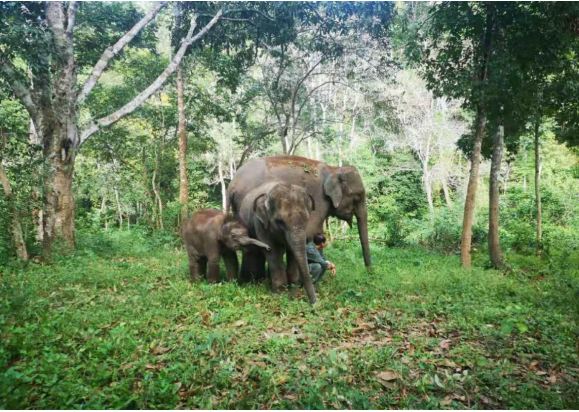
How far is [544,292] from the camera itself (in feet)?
22.6

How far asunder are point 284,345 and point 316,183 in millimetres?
5765

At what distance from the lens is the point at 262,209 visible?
271 inches

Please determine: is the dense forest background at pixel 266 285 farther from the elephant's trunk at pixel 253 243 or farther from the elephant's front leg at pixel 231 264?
the elephant's trunk at pixel 253 243

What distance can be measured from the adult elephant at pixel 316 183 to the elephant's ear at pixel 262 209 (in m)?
1.90

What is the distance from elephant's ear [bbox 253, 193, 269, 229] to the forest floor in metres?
1.28

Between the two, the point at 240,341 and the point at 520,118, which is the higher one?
the point at 520,118

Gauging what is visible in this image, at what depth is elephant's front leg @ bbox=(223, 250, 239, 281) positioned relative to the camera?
24.7 feet

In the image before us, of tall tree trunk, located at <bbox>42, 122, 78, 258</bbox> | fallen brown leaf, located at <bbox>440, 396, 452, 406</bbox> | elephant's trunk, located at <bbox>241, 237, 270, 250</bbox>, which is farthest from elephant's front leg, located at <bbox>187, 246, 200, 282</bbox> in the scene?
fallen brown leaf, located at <bbox>440, 396, 452, 406</bbox>

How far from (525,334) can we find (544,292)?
249 centimetres

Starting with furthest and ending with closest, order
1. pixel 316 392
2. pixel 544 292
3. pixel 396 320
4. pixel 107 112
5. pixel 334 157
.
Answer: pixel 334 157 < pixel 107 112 < pixel 544 292 < pixel 396 320 < pixel 316 392

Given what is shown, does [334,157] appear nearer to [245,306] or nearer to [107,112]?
[107,112]

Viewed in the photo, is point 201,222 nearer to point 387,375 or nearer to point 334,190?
point 334,190

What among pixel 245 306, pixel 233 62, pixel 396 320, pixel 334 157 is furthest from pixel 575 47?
pixel 334 157

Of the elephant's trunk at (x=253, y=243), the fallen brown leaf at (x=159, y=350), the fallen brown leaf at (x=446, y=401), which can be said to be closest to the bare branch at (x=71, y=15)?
the elephant's trunk at (x=253, y=243)
